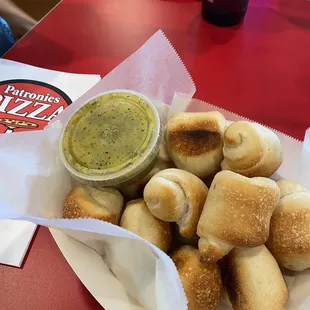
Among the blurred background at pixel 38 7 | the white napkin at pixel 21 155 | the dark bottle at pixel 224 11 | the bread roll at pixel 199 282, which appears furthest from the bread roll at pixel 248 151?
the blurred background at pixel 38 7

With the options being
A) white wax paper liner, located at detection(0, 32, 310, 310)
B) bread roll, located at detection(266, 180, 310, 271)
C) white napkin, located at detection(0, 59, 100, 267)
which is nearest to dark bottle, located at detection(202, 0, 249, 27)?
white napkin, located at detection(0, 59, 100, 267)

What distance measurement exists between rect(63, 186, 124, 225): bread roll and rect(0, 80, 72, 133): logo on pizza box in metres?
0.36

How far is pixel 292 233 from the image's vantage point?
0.56m

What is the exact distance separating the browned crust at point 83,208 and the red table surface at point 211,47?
0.47 m

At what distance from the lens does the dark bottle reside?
113 centimetres

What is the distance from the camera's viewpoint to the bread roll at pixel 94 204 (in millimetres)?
601

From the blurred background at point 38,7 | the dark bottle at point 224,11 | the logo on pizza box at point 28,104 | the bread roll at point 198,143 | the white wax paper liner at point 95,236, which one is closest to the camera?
the white wax paper liner at point 95,236

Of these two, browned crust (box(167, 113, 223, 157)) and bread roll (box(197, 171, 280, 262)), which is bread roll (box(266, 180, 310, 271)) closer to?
bread roll (box(197, 171, 280, 262))

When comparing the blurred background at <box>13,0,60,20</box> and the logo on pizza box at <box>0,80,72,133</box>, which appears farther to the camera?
the blurred background at <box>13,0,60,20</box>

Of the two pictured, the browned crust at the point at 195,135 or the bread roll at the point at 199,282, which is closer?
the bread roll at the point at 199,282

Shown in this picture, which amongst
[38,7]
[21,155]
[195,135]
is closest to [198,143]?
[195,135]

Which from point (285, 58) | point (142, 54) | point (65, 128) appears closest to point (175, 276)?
point (65, 128)

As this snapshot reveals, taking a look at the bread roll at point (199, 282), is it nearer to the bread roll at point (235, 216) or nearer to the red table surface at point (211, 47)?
the bread roll at point (235, 216)

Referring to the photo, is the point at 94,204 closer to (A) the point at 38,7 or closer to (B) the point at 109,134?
(B) the point at 109,134
